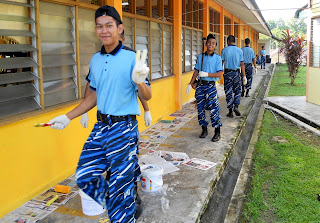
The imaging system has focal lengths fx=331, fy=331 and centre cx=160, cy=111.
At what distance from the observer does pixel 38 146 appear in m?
3.66

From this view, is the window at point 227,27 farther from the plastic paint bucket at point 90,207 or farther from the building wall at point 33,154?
the plastic paint bucket at point 90,207

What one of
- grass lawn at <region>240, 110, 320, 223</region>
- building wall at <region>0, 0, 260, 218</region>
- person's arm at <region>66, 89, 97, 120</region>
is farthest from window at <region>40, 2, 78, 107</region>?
grass lawn at <region>240, 110, 320, 223</region>

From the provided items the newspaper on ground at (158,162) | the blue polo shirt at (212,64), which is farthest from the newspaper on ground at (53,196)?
the blue polo shirt at (212,64)

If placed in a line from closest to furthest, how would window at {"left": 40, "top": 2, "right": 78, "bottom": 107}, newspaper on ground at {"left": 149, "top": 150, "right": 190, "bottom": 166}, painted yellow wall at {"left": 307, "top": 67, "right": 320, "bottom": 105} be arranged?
window at {"left": 40, "top": 2, "right": 78, "bottom": 107}, newspaper on ground at {"left": 149, "top": 150, "right": 190, "bottom": 166}, painted yellow wall at {"left": 307, "top": 67, "right": 320, "bottom": 105}

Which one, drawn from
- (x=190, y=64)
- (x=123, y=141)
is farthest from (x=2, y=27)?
(x=190, y=64)

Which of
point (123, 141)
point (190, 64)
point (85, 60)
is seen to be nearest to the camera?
point (123, 141)

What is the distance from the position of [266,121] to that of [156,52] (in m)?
3.03

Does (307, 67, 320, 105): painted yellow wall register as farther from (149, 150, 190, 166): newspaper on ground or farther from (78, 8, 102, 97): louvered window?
(78, 8, 102, 97): louvered window

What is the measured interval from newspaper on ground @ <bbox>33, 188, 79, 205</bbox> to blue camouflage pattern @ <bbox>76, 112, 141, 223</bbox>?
3.35 feet

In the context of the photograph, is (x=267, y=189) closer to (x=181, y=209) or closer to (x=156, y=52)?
(x=181, y=209)

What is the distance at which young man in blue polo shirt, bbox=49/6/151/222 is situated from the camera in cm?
264

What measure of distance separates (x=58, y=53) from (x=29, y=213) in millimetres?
1923

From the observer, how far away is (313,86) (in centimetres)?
950

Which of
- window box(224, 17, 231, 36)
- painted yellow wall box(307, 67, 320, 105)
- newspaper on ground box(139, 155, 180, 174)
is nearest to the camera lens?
newspaper on ground box(139, 155, 180, 174)
